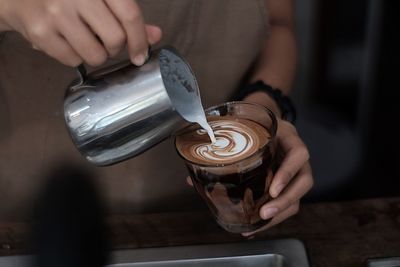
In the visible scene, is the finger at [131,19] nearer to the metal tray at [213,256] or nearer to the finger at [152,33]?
the finger at [152,33]

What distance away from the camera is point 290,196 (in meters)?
0.82

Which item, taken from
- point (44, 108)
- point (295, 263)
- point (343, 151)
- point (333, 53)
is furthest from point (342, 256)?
point (333, 53)

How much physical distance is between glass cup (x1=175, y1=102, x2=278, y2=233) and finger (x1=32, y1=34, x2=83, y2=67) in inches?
7.0

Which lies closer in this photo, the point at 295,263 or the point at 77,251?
the point at 77,251

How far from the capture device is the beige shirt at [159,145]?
103cm

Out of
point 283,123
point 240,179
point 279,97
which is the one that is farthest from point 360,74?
point 240,179

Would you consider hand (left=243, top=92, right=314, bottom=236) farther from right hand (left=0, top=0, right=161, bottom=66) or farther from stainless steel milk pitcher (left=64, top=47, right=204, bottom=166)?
right hand (left=0, top=0, right=161, bottom=66)

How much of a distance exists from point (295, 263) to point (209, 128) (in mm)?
222

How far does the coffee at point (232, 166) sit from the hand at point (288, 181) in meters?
0.01

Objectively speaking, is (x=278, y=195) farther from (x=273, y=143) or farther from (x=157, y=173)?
(x=157, y=173)

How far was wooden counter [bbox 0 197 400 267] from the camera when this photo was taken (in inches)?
34.0

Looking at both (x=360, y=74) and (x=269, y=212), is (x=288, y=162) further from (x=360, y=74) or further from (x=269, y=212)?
(x=360, y=74)

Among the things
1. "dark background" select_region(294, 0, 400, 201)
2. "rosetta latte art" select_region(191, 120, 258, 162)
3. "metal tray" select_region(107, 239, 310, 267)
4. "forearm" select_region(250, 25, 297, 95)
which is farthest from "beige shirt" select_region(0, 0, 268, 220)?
"dark background" select_region(294, 0, 400, 201)

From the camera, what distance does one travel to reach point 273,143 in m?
0.76
